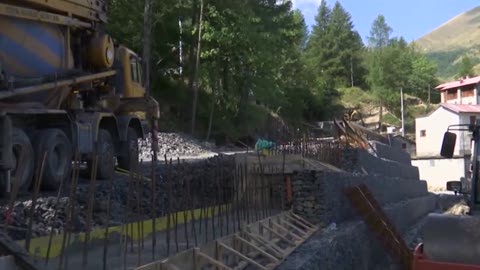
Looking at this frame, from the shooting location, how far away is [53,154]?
11.2 meters

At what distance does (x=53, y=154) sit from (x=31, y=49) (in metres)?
1.80

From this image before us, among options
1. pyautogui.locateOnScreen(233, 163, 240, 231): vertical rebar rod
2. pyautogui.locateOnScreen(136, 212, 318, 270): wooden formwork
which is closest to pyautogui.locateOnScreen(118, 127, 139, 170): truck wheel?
pyautogui.locateOnScreen(233, 163, 240, 231): vertical rebar rod

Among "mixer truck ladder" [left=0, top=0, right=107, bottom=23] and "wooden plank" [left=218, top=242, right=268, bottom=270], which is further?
"mixer truck ladder" [left=0, top=0, right=107, bottom=23]

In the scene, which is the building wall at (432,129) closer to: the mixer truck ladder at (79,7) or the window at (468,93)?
the window at (468,93)

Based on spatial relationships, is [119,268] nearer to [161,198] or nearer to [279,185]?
[161,198]

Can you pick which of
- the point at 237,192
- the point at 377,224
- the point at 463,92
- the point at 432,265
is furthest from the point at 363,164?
the point at 463,92

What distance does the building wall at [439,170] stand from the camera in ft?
145

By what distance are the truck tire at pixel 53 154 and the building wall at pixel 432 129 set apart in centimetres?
4379

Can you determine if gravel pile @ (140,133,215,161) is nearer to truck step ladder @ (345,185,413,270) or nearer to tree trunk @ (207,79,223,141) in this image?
tree trunk @ (207,79,223,141)

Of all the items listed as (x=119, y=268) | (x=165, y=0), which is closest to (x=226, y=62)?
(x=165, y=0)

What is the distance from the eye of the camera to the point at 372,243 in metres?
14.6

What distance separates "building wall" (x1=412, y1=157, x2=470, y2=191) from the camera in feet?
145

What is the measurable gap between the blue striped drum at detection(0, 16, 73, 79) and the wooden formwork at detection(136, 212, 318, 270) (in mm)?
4510

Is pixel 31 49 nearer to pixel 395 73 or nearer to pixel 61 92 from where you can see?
pixel 61 92
